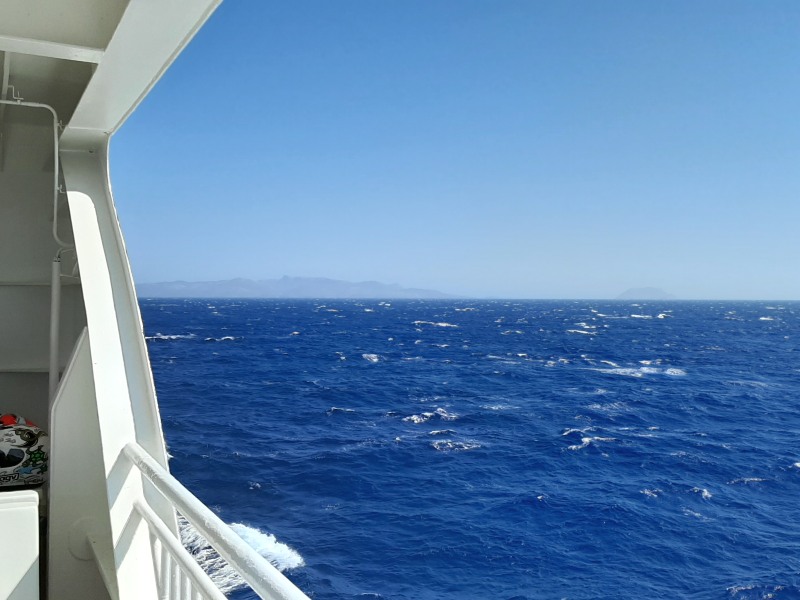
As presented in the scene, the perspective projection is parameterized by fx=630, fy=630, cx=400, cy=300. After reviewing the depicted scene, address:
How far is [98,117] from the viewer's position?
240 centimetres

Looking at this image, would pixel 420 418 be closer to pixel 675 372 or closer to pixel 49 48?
pixel 675 372

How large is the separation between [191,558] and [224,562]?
13340mm

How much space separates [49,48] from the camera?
203cm

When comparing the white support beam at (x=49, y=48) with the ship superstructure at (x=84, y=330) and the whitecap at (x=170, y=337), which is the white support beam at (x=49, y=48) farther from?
the whitecap at (x=170, y=337)

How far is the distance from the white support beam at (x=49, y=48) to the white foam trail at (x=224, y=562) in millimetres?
11087

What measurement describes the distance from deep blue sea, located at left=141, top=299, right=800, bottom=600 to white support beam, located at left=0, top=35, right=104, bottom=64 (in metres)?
12.5

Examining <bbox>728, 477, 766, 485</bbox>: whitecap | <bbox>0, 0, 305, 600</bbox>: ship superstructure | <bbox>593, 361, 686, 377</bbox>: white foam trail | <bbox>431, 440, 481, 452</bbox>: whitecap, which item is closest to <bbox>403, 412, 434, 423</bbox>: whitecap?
<bbox>431, 440, 481, 452</bbox>: whitecap

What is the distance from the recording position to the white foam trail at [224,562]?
489 inches

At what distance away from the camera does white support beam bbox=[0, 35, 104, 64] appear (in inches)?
78.0

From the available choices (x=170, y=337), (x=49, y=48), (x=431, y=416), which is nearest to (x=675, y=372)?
(x=431, y=416)

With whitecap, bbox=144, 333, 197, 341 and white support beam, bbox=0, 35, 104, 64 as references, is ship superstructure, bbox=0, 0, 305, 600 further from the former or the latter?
whitecap, bbox=144, 333, 197, 341

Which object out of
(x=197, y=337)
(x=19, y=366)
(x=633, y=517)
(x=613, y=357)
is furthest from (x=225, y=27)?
(x=19, y=366)

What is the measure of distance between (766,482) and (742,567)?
6735mm

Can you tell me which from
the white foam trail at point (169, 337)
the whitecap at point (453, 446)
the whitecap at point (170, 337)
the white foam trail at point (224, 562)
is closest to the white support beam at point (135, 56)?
the white foam trail at point (224, 562)
